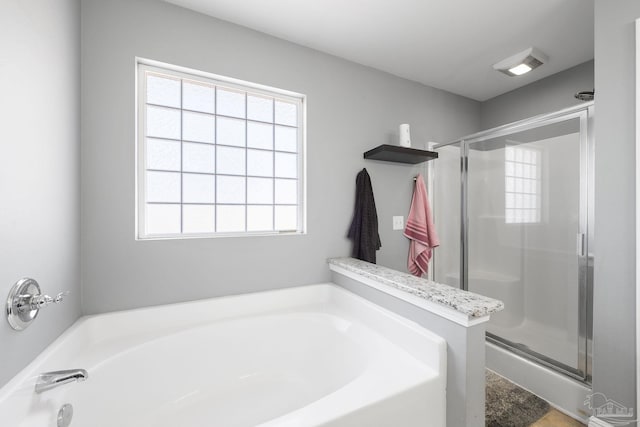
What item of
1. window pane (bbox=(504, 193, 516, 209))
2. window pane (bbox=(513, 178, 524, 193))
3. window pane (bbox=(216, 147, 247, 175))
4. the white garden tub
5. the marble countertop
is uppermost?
window pane (bbox=(216, 147, 247, 175))

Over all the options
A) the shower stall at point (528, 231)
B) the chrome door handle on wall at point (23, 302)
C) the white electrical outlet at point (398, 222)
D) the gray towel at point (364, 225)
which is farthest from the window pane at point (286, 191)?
the shower stall at point (528, 231)

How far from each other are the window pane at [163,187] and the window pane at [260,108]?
0.66 meters

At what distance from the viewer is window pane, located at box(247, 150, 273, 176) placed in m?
1.83

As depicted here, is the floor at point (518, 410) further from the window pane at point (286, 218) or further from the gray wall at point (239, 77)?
the window pane at point (286, 218)

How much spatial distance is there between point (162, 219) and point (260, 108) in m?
0.99

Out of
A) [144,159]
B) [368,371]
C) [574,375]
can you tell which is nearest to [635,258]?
[574,375]

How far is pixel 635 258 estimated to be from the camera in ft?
4.07

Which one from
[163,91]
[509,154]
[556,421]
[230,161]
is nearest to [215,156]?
[230,161]

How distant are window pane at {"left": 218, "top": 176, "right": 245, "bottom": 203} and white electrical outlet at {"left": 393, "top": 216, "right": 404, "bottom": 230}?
52.1 inches

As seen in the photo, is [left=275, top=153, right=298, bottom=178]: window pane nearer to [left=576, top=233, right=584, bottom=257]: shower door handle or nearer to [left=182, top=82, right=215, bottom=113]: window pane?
[left=182, top=82, right=215, bottom=113]: window pane

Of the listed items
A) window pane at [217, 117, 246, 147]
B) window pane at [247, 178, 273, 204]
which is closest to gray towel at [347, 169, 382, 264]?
window pane at [247, 178, 273, 204]

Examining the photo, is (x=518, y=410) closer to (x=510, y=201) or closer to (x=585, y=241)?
(x=585, y=241)

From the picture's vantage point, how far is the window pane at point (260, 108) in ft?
6.00

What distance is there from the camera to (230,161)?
69.4 inches
